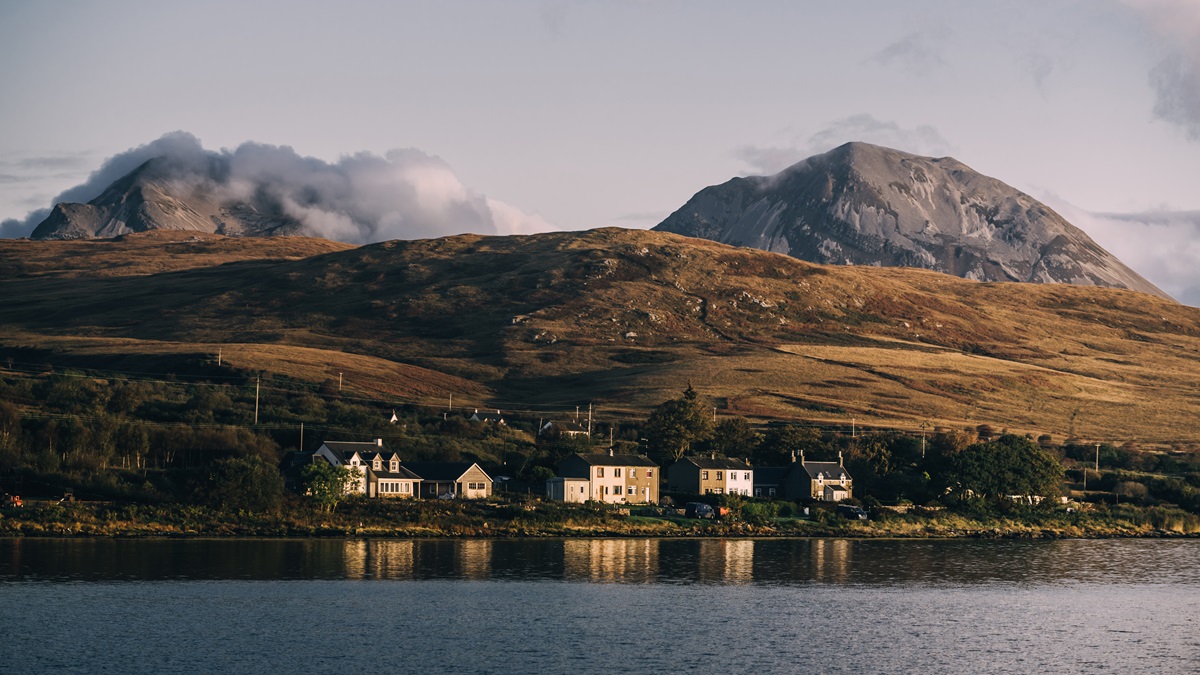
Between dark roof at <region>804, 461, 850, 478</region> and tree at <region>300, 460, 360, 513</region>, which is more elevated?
dark roof at <region>804, 461, 850, 478</region>

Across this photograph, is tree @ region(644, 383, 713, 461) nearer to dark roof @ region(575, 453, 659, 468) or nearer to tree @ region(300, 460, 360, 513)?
dark roof @ region(575, 453, 659, 468)

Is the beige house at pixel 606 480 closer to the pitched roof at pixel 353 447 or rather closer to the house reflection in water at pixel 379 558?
the pitched roof at pixel 353 447

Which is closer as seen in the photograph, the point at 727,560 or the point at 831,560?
the point at 727,560

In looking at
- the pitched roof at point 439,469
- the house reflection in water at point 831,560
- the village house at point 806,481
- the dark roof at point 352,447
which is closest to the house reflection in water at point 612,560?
the house reflection in water at point 831,560

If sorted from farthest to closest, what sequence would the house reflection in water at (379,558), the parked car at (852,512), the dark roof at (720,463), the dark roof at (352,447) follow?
the dark roof at (720,463), the parked car at (852,512), the dark roof at (352,447), the house reflection in water at (379,558)

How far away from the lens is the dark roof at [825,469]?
117 meters

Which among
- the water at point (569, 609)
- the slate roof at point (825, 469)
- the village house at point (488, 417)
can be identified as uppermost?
the village house at point (488, 417)

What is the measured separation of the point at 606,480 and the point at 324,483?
25790 mm

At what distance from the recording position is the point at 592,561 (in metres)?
78.5

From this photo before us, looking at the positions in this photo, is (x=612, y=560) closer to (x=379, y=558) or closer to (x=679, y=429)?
(x=379, y=558)

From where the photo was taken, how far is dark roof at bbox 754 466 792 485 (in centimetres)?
12081

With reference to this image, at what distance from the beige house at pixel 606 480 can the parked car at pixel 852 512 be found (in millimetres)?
15600

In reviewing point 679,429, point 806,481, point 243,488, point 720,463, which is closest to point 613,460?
point 720,463

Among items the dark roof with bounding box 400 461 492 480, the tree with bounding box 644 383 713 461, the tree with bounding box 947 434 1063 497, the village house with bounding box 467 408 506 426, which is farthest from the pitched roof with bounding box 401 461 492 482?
the village house with bounding box 467 408 506 426
